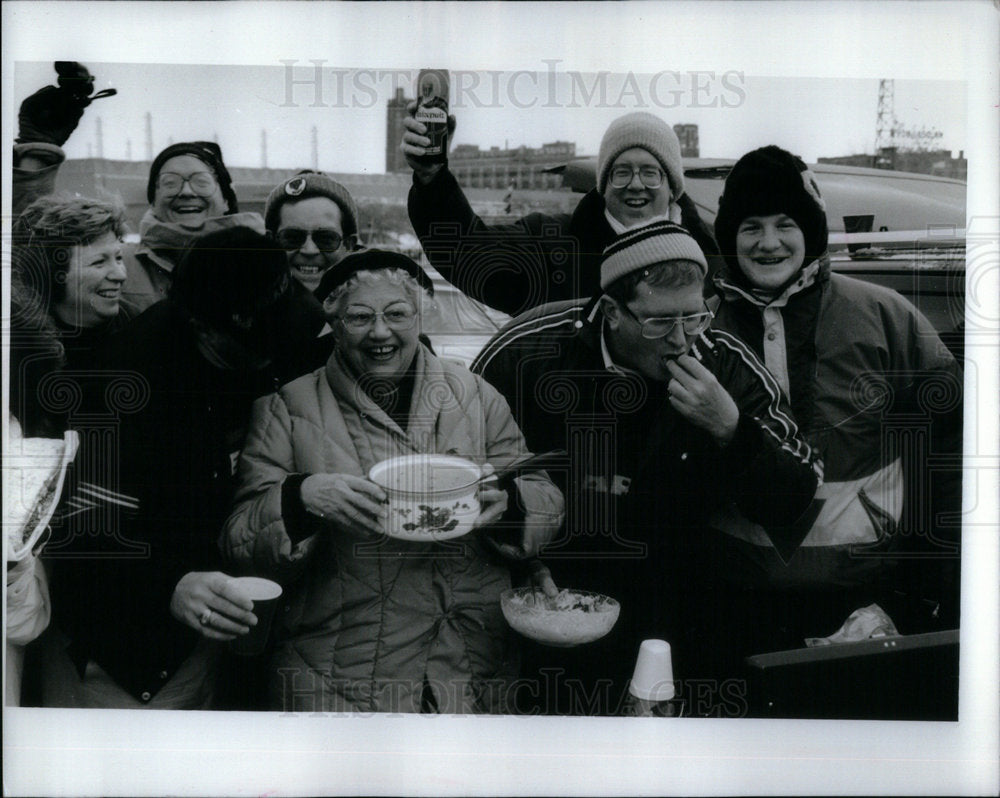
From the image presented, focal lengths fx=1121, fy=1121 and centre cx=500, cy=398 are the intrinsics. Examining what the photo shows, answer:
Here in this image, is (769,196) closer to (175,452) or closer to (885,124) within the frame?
(885,124)

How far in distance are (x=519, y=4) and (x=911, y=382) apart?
1.88 meters

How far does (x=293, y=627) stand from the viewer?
153 inches

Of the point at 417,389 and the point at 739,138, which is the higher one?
the point at 739,138

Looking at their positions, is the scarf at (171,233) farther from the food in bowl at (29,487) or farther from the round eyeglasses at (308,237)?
the food in bowl at (29,487)

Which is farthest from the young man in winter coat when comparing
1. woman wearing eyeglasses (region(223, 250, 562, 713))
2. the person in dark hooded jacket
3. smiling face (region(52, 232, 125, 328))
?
smiling face (region(52, 232, 125, 328))

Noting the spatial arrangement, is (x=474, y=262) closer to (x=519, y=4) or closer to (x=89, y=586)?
(x=519, y=4)

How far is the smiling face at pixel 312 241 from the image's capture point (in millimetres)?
3818

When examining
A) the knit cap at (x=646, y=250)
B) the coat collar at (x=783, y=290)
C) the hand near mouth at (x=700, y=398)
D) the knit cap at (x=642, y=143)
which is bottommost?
the hand near mouth at (x=700, y=398)

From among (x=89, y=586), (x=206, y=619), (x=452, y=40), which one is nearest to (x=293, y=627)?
(x=206, y=619)

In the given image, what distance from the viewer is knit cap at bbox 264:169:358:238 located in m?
3.80

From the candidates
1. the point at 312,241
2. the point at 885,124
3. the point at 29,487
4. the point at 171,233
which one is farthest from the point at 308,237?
the point at 885,124

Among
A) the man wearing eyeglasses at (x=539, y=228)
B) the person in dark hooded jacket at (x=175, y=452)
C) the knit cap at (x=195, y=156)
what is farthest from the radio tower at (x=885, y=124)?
the knit cap at (x=195, y=156)

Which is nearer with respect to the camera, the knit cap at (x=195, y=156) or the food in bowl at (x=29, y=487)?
the knit cap at (x=195, y=156)

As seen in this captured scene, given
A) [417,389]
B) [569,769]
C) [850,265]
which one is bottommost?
[569,769]
